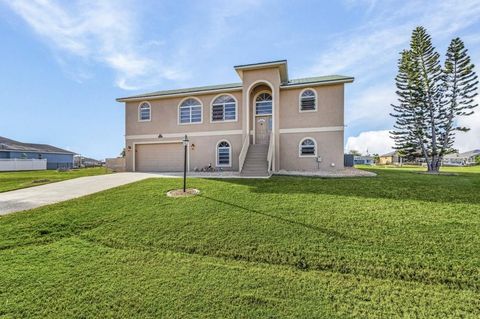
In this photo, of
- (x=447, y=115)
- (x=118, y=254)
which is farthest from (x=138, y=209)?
(x=447, y=115)

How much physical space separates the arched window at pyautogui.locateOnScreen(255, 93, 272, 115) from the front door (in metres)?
0.36

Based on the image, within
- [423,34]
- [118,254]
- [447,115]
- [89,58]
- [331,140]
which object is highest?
[423,34]

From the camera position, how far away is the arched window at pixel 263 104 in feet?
51.8

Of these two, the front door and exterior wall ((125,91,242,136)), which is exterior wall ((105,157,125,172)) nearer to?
exterior wall ((125,91,242,136))

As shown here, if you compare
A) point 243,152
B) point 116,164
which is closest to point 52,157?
point 116,164

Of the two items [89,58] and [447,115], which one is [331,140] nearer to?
[447,115]

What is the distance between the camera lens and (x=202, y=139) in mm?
16562

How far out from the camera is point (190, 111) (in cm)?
1688

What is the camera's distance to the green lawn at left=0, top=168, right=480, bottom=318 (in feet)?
10.5

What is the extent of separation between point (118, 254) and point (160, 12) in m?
10.4

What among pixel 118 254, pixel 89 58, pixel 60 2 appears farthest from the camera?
pixel 89 58

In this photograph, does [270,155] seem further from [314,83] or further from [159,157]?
[159,157]

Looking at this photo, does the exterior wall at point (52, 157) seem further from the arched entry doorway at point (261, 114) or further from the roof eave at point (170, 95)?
the arched entry doorway at point (261, 114)

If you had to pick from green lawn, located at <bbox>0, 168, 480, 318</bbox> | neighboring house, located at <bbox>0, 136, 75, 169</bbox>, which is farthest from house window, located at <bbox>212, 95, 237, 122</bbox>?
neighboring house, located at <bbox>0, 136, 75, 169</bbox>
